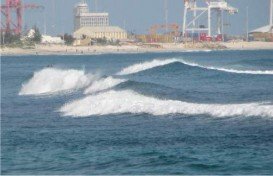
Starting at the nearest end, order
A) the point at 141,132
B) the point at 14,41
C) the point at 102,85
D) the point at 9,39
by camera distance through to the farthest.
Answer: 1. the point at 141,132
2. the point at 102,85
3. the point at 14,41
4. the point at 9,39

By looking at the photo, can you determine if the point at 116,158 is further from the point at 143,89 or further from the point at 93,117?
the point at 143,89

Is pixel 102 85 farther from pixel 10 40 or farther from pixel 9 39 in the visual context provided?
pixel 9 39

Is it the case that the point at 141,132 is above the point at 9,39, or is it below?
above

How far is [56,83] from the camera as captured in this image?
161 ft

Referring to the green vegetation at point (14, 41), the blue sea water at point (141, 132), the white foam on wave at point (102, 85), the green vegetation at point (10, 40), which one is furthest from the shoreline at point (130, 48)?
the blue sea water at point (141, 132)

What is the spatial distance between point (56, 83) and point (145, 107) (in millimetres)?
19549

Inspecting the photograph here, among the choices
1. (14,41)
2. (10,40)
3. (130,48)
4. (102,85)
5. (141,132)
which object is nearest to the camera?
(141,132)

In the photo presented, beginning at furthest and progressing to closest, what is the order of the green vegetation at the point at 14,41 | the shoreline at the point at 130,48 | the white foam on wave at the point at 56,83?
the green vegetation at the point at 14,41 < the shoreline at the point at 130,48 < the white foam on wave at the point at 56,83

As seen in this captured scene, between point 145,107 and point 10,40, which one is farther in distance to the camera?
point 10,40

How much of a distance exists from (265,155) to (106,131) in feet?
22.1

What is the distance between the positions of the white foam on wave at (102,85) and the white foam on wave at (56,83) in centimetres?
202

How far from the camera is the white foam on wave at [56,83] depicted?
4644 cm

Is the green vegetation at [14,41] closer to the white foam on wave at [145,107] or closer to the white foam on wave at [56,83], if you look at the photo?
the white foam on wave at [56,83]

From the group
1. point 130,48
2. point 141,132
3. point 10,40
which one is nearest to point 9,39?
point 10,40
